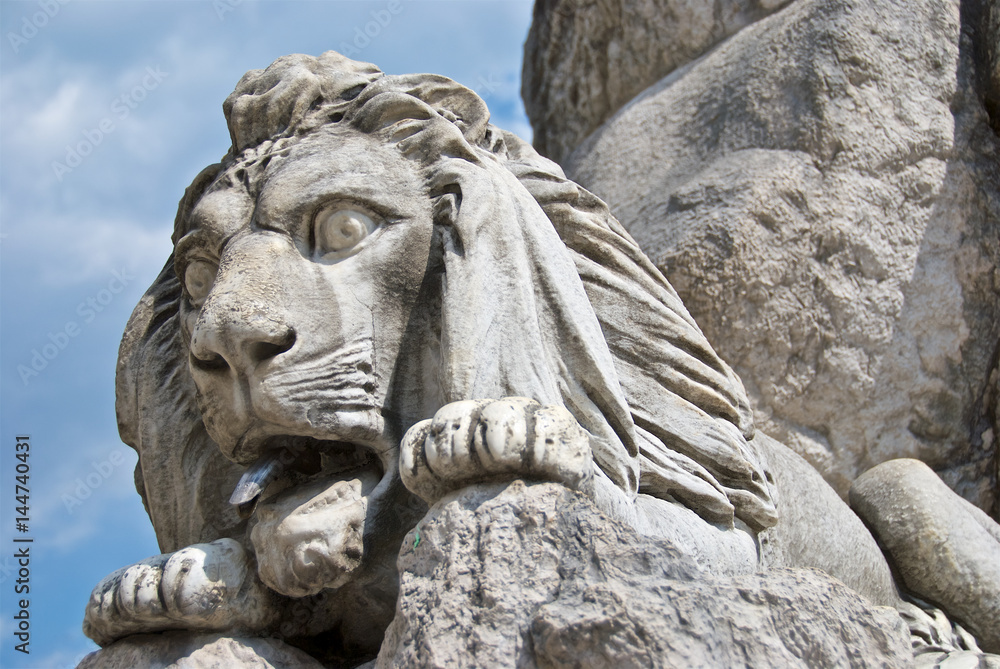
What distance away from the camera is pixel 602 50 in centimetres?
477

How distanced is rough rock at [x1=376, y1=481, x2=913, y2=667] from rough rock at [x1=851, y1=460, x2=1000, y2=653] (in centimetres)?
129

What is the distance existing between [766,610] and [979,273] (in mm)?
2496

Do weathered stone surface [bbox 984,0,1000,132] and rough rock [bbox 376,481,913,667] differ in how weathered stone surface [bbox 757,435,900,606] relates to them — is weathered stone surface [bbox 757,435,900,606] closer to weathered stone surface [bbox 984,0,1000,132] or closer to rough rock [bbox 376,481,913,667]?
rough rock [bbox 376,481,913,667]

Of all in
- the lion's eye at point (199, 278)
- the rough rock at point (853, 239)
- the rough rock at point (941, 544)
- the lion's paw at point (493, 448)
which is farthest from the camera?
the rough rock at point (853, 239)

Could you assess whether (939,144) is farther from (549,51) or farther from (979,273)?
(549,51)

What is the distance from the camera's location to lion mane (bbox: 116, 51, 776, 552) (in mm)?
2051

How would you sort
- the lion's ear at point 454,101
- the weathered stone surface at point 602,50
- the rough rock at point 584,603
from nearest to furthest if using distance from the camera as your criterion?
the rough rock at point 584,603
the lion's ear at point 454,101
the weathered stone surface at point 602,50

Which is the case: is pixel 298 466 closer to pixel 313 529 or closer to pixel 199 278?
pixel 313 529

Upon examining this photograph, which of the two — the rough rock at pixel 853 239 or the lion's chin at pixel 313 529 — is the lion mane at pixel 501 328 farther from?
the rough rock at pixel 853 239

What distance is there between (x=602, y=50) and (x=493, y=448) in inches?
135

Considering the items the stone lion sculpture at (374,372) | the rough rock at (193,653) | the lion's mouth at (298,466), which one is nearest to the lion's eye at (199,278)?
the stone lion sculpture at (374,372)

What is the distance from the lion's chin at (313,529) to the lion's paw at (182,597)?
59 mm

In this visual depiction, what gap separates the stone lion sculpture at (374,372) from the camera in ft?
6.50

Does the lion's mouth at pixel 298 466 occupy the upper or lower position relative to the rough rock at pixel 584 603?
upper
